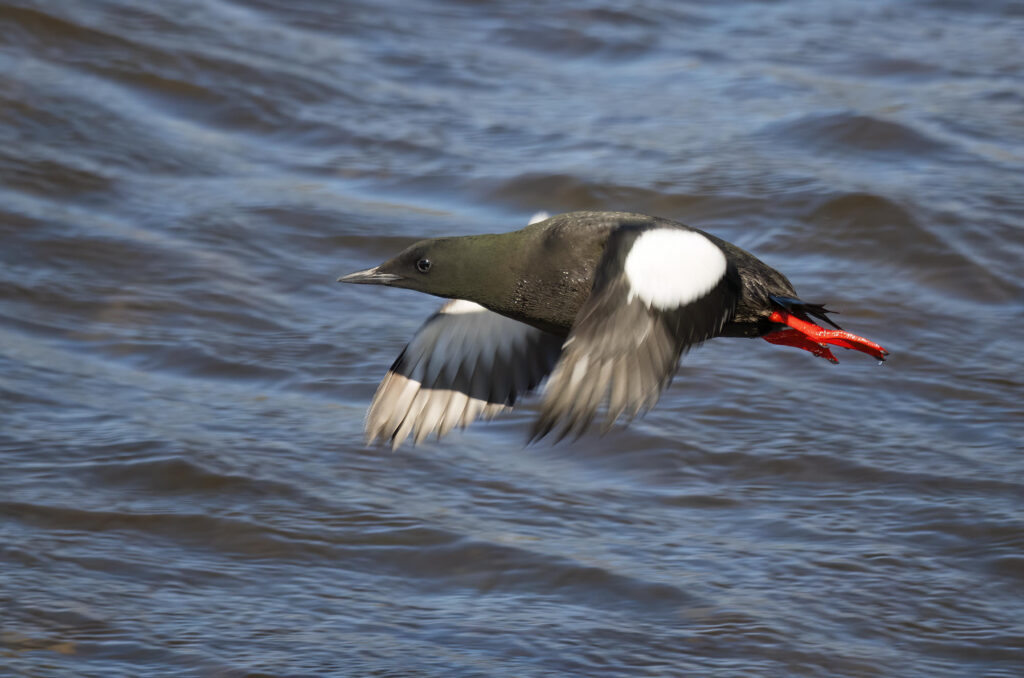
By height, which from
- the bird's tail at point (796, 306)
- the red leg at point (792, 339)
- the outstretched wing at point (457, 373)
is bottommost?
the outstretched wing at point (457, 373)

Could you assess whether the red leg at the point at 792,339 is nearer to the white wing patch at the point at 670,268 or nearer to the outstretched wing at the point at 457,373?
the white wing patch at the point at 670,268

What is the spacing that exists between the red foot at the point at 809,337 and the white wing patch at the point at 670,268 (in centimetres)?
29

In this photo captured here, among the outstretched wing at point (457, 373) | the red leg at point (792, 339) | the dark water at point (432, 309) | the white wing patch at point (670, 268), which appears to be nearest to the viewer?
the white wing patch at point (670, 268)

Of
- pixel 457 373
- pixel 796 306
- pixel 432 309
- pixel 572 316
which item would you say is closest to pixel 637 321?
pixel 572 316

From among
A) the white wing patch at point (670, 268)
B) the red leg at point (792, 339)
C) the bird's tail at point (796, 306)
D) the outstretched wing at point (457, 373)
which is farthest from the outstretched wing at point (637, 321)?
the outstretched wing at point (457, 373)

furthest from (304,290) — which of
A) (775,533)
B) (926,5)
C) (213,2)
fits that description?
(926,5)

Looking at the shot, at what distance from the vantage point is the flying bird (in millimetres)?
3256

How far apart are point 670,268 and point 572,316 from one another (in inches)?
12.5

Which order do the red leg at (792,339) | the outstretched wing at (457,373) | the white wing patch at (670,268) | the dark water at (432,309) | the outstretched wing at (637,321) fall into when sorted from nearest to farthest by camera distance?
the outstretched wing at (637,321), the white wing patch at (670,268), the red leg at (792,339), the outstretched wing at (457,373), the dark water at (432,309)

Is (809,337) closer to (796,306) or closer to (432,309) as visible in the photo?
(796,306)

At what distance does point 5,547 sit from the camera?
4.53 meters

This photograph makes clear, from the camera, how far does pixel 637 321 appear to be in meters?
3.32

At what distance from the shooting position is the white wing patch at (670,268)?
11.0 feet

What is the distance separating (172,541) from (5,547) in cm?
51
